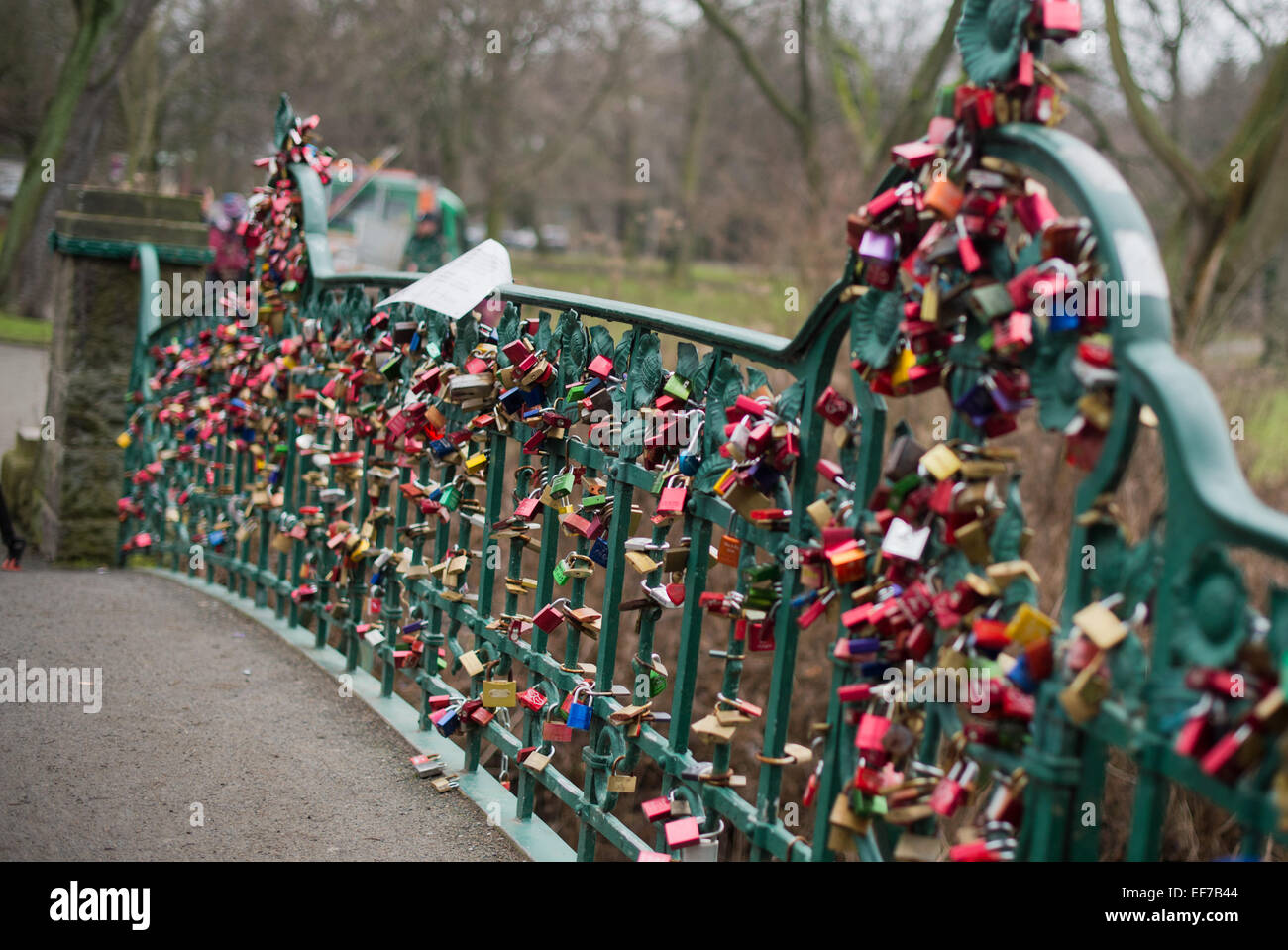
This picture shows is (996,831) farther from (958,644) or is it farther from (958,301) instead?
(958,301)

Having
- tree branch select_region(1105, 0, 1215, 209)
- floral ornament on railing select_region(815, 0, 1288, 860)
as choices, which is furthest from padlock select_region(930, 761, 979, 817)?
tree branch select_region(1105, 0, 1215, 209)

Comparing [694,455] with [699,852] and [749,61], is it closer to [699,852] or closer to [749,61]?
[699,852]

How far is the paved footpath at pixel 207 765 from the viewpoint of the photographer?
2965mm

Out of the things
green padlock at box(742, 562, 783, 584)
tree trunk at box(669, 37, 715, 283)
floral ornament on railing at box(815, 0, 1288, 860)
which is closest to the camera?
floral ornament on railing at box(815, 0, 1288, 860)

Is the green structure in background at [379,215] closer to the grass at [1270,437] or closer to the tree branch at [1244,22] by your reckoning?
the tree branch at [1244,22]

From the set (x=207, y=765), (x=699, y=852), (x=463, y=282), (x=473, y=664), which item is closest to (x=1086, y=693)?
(x=699, y=852)

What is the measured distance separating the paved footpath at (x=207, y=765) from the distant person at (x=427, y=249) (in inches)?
526

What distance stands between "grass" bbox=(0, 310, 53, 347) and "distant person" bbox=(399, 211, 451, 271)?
5380 millimetres

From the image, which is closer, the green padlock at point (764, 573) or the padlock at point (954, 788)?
the padlock at point (954, 788)

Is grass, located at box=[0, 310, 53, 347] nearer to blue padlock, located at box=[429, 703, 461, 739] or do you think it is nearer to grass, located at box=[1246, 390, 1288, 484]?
grass, located at box=[1246, 390, 1288, 484]

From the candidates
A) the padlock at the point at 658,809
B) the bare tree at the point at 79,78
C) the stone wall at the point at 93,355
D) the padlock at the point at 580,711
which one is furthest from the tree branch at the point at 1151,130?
the bare tree at the point at 79,78

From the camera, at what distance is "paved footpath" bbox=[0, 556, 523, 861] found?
2965 mm
